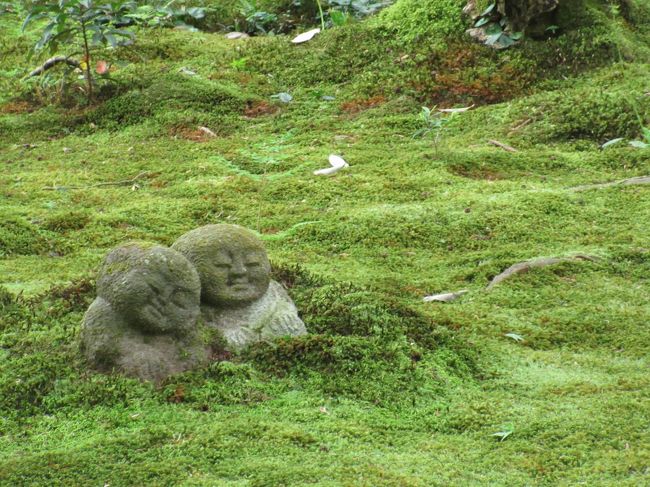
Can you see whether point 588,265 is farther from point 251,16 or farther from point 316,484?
point 251,16

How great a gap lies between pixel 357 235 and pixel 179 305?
9.60 feet

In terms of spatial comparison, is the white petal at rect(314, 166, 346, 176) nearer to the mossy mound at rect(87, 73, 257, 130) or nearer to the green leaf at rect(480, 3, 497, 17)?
the mossy mound at rect(87, 73, 257, 130)

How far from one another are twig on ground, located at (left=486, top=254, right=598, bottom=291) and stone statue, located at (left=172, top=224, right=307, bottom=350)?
6.19 ft

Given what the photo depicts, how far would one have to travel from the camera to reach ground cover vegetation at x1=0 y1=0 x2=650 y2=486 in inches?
168

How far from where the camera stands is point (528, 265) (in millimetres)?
6660

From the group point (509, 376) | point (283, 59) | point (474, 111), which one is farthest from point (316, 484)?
point (283, 59)

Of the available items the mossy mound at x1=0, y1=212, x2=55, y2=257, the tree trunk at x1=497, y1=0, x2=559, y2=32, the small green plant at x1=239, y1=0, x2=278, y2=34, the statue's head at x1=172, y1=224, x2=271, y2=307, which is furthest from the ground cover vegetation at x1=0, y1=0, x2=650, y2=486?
the statue's head at x1=172, y1=224, x2=271, y2=307

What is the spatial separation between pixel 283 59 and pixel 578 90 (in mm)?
3762

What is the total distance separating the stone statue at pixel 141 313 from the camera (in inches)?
182

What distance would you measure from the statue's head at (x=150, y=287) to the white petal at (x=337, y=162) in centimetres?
424

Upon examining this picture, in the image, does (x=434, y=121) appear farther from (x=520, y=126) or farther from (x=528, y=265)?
(x=528, y=265)

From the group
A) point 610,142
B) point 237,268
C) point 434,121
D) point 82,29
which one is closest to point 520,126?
point 434,121

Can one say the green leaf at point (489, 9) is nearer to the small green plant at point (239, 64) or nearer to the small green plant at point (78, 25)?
the small green plant at point (239, 64)

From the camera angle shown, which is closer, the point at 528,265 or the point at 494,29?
the point at 528,265
